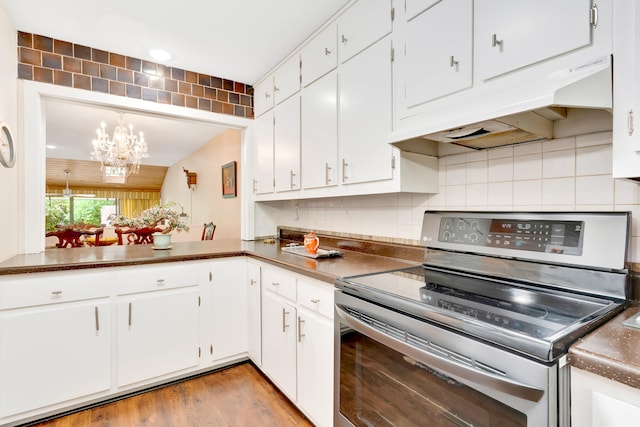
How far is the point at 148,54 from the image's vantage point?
2383mm

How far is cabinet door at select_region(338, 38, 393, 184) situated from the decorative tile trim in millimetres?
1370

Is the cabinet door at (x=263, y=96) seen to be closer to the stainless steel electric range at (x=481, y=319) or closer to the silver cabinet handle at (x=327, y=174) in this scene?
the silver cabinet handle at (x=327, y=174)

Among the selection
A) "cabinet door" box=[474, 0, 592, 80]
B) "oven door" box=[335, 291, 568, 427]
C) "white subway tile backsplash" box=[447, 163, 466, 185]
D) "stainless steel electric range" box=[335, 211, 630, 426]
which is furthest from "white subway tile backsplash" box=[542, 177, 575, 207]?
"oven door" box=[335, 291, 568, 427]

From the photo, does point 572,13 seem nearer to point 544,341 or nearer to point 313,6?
point 544,341

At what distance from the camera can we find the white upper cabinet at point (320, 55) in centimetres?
194

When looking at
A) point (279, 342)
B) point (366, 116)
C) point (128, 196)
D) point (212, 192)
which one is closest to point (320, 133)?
point (366, 116)

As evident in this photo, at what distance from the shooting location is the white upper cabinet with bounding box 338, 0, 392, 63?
1.59m

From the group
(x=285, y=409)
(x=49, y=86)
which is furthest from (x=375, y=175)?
(x=49, y=86)

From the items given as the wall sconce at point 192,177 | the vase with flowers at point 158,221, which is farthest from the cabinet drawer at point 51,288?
the wall sconce at point 192,177

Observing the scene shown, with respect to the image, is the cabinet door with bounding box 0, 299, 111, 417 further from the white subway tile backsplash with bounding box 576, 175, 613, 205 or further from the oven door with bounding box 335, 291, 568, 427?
the white subway tile backsplash with bounding box 576, 175, 613, 205

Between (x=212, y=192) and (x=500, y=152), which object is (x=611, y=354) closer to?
(x=500, y=152)

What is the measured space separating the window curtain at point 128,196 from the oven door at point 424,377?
9201 millimetres

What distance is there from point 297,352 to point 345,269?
1.82 ft

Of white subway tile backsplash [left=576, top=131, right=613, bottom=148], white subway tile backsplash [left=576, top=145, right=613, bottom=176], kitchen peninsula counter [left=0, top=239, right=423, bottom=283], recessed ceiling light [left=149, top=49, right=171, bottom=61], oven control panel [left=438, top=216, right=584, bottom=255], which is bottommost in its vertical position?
kitchen peninsula counter [left=0, top=239, right=423, bottom=283]
